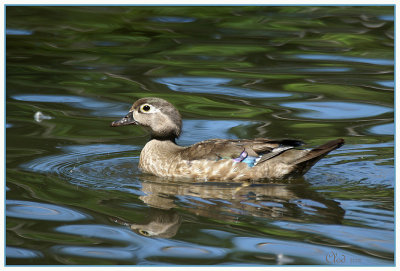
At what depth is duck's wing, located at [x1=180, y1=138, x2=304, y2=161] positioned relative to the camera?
31.8 ft

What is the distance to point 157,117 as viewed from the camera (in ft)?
34.4

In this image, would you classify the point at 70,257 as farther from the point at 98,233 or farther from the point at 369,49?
the point at 369,49

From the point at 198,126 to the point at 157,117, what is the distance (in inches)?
69.7

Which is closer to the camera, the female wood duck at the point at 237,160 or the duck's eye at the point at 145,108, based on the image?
the female wood duck at the point at 237,160

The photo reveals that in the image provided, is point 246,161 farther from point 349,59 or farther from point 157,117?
point 349,59

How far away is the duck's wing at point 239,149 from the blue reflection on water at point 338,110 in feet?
8.97

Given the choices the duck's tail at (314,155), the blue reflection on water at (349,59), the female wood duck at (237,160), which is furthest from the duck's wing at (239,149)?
the blue reflection on water at (349,59)

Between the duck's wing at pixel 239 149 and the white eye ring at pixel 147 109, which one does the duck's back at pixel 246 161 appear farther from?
the white eye ring at pixel 147 109

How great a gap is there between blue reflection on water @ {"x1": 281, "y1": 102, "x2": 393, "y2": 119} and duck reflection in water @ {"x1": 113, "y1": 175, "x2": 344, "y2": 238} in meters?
2.95

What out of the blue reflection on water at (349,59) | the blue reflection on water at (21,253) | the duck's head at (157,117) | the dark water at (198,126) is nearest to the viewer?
the blue reflection on water at (21,253)

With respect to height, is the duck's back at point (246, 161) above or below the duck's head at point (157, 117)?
below

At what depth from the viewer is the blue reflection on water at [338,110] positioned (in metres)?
12.4

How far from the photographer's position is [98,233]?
26.0 ft

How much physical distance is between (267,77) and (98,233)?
6.97 m
